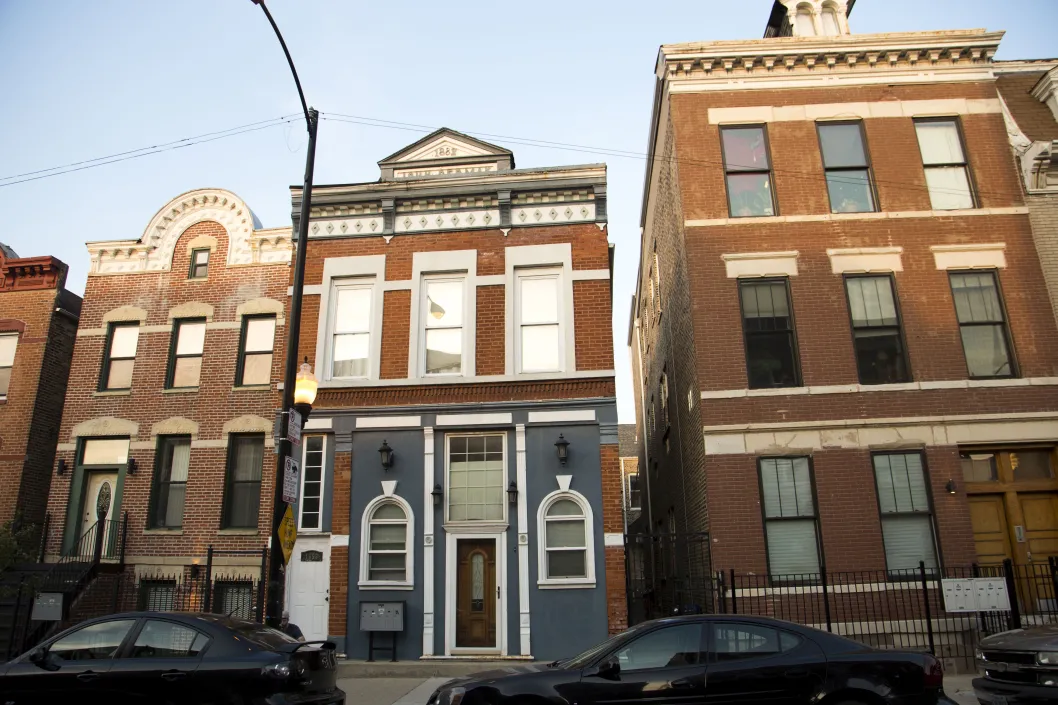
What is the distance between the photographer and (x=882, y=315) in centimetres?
1446

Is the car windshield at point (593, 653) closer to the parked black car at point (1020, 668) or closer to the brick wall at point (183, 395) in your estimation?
the parked black car at point (1020, 668)

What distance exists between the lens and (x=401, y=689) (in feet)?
38.4

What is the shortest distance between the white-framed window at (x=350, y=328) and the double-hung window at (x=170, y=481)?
417 centimetres

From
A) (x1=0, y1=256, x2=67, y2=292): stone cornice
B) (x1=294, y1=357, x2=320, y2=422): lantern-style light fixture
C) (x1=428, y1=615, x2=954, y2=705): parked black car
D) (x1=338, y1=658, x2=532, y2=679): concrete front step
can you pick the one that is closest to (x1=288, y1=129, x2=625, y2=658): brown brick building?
(x1=338, y1=658, x2=532, y2=679): concrete front step

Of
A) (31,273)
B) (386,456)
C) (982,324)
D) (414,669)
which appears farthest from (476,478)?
(31,273)

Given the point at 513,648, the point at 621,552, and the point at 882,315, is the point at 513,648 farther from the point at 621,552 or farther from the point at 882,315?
the point at 882,315

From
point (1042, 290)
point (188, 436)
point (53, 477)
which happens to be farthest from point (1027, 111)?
point (53, 477)

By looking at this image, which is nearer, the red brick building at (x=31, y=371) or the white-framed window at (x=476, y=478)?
the white-framed window at (x=476, y=478)

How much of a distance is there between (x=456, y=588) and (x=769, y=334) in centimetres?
789

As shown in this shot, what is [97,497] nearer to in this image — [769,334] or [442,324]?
[442,324]

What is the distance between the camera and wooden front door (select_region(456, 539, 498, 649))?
45.5ft

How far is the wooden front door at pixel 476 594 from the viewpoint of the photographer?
1386cm

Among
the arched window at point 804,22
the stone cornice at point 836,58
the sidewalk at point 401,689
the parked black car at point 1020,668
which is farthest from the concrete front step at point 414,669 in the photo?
the arched window at point 804,22

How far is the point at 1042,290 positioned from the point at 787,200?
17.2 ft
